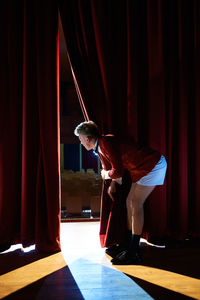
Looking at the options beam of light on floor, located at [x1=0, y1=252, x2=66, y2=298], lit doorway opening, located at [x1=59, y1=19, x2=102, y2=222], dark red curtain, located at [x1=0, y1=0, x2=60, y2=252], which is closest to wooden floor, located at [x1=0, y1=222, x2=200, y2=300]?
beam of light on floor, located at [x1=0, y1=252, x2=66, y2=298]

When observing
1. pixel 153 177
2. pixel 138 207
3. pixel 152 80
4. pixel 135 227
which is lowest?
pixel 135 227

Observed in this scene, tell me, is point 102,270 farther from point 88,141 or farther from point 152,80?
point 152,80

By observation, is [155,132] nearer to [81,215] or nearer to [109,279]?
[109,279]

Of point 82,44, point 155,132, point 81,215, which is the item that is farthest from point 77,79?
point 81,215

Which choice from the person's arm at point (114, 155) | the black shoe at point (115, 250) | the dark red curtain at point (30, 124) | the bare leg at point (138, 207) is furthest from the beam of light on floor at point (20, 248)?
the person's arm at point (114, 155)

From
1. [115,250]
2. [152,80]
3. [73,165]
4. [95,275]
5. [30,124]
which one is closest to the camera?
[95,275]

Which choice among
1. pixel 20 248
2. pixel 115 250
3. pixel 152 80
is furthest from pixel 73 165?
pixel 115 250

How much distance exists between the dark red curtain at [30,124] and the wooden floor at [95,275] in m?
0.26

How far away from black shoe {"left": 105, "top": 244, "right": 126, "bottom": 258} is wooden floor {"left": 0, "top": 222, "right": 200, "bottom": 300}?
6cm

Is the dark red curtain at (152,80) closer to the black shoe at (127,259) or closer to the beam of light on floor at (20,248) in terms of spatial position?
the black shoe at (127,259)

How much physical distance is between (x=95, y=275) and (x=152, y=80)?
1.78m

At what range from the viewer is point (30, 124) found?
2494 mm

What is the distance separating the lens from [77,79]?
2535 millimetres

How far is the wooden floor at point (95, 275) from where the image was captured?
165 centimetres
